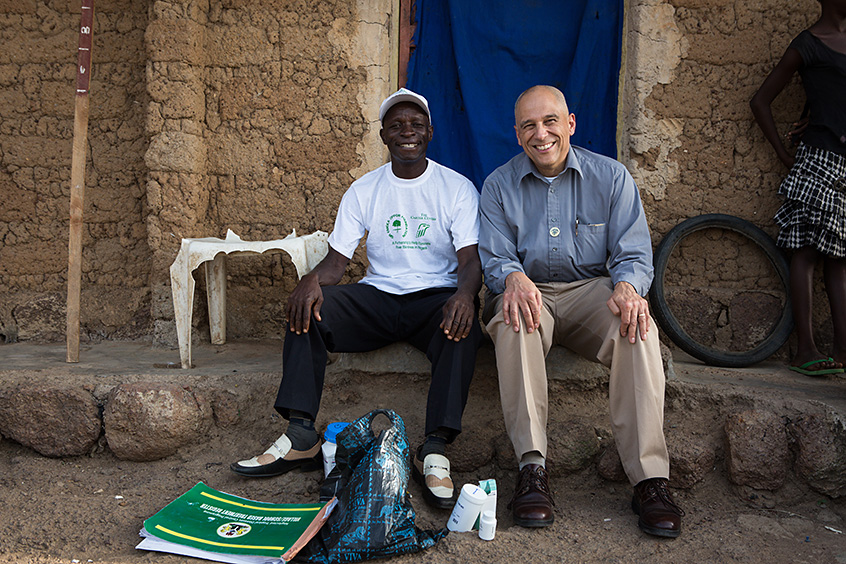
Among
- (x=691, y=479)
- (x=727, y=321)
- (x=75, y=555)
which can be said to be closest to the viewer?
(x=75, y=555)

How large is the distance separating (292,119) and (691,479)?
117 inches

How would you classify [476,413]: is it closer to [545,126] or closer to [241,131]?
[545,126]

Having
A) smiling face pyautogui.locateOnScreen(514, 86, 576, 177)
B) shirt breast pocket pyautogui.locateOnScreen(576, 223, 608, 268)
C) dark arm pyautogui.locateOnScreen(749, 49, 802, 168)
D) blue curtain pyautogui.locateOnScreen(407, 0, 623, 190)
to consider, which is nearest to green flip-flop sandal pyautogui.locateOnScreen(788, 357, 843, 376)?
dark arm pyautogui.locateOnScreen(749, 49, 802, 168)

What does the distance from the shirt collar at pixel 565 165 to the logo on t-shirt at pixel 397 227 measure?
0.61 m

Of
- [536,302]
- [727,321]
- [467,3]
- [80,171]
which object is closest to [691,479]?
[536,302]

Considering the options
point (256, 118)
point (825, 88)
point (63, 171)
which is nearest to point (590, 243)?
point (825, 88)

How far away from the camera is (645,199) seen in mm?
4031

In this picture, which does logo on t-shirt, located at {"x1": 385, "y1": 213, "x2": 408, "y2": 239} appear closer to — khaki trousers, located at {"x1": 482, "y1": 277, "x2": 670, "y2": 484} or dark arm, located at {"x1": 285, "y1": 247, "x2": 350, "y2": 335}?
dark arm, located at {"x1": 285, "y1": 247, "x2": 350, "y2": 335}

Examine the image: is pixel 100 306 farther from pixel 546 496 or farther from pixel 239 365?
pixel 546 496

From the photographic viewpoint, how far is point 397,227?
3254 millimetres

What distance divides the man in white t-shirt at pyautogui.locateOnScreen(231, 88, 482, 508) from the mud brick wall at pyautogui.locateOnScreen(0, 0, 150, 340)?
1874mm

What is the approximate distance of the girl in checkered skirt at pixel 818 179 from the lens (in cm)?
359

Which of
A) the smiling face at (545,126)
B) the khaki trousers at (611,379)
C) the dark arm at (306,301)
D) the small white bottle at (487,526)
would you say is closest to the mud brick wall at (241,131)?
the dark arm at (306,301)

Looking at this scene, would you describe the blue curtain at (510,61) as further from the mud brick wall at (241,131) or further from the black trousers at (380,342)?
the black trousers at (380,342)
